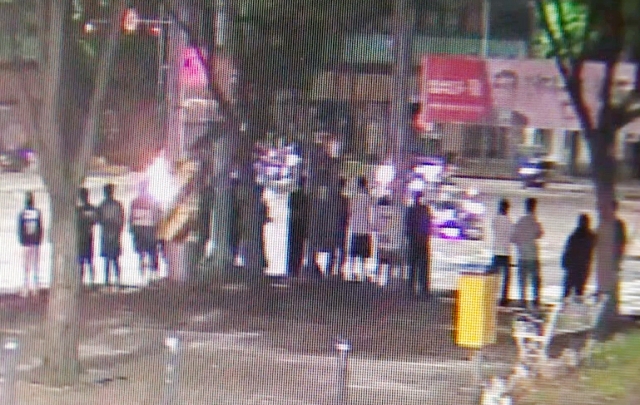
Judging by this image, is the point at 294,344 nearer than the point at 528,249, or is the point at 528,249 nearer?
the point at 528,249

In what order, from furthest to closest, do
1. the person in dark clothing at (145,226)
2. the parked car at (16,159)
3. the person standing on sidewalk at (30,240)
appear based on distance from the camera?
the person standing on sidewalk at (30,240) → the parked car at (16,159) → the person in dark clothing at (145,226)

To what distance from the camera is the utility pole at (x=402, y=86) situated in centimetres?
462

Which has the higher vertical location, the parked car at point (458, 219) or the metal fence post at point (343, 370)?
the parked car at point (458, 219)

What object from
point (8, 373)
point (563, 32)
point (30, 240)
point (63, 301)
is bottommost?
point (8, 373)

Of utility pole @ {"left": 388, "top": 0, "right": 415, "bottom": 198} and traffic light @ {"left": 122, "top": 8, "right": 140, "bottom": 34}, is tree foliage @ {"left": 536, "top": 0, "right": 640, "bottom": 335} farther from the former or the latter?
traffic light @ {"left": 122, "top": 8, "right": 140, "bottom": 34}

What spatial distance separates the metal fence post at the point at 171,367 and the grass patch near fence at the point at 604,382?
1.49 meters

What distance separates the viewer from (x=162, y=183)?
4984 millimetres

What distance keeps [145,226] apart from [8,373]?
2.89 ft

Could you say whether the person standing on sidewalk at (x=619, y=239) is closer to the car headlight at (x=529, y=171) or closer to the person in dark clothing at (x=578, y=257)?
the person in dark clothing at (x=578, y=257)

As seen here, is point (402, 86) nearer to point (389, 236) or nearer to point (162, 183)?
point (389, 236)

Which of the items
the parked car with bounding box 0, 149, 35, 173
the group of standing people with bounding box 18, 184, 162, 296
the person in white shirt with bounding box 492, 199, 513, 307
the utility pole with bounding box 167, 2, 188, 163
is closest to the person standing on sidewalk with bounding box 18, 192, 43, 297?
the group of standing people with bounding box 18, 184, 162, 296

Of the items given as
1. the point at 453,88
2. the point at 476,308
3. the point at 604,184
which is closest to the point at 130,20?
the point at 453,88

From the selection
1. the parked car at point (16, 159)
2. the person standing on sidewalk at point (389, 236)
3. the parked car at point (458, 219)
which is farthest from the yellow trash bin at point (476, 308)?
the parked car at point (16, 159)

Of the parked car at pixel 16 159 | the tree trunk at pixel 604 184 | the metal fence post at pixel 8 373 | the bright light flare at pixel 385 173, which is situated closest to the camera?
the tree trunk at pixel 604 184
